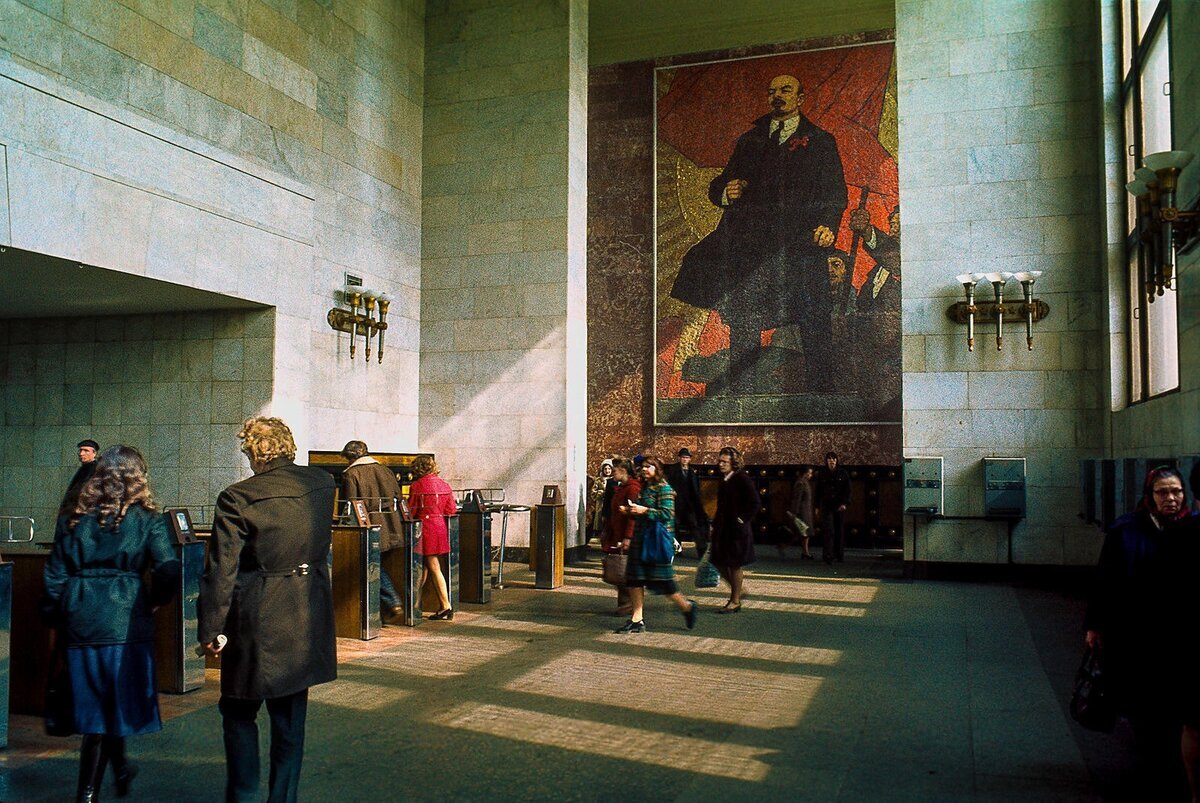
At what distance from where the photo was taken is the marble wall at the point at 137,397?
10148 mm

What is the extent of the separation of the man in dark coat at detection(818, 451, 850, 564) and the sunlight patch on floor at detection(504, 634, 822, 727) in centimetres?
758

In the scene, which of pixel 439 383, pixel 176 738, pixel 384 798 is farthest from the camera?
pixel 439 383

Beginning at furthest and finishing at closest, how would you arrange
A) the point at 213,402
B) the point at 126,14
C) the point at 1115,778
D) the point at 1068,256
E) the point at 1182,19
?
the point at 1068,256
the point at 213,402
the point at 126,14
the point at 1182,19
the point at 1115,778

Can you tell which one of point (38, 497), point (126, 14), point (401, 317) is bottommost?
point (38, 497)

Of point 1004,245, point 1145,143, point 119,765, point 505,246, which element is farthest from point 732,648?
point 505,246

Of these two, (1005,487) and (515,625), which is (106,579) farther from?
(1005,487)

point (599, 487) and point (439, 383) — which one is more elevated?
point (439, 383)

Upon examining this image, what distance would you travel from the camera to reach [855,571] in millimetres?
13305

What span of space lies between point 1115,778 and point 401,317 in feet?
37.1

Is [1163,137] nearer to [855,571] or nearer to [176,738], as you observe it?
[855,571]

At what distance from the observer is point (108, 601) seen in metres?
4.10

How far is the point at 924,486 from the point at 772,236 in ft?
24.7

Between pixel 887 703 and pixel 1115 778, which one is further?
pixel 887 703

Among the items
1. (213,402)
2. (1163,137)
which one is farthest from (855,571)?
(213,402)
